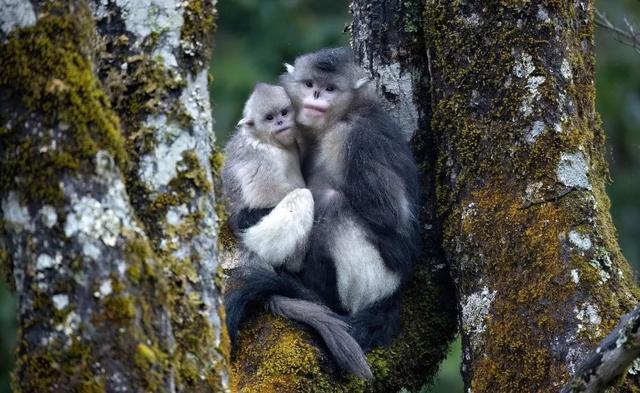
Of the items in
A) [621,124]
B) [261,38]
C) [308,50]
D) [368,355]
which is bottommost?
[368,355]

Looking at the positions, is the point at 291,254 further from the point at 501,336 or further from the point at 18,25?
the point at 18,25

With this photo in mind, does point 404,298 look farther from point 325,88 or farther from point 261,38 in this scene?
point 261,38

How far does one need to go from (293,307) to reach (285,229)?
545mm

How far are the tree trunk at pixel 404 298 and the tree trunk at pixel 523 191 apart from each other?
0.23 m

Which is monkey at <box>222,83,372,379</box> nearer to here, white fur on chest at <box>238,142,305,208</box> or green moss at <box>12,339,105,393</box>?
white fur on chest at <box>238,142,305,208</box>

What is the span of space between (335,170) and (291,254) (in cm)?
51

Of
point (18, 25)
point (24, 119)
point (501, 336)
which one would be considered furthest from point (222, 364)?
point (501, 336)

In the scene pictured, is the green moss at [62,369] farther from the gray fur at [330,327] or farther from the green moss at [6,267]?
the gray fur at [330,327]

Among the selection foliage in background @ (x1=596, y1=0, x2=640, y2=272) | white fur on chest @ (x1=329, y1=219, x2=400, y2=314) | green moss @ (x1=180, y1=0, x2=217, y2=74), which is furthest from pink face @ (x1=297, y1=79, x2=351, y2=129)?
foliage in background @ (x1=596, y1=0, x2=640, y2=272)

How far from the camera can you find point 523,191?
4.57 metres

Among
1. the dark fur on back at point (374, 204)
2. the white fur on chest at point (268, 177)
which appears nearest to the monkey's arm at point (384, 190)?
the dark fur on back at point (374, 204)

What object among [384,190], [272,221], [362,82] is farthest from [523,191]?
[272,221]

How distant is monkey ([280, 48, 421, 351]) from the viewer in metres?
5.10

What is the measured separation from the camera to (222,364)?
2.81m
